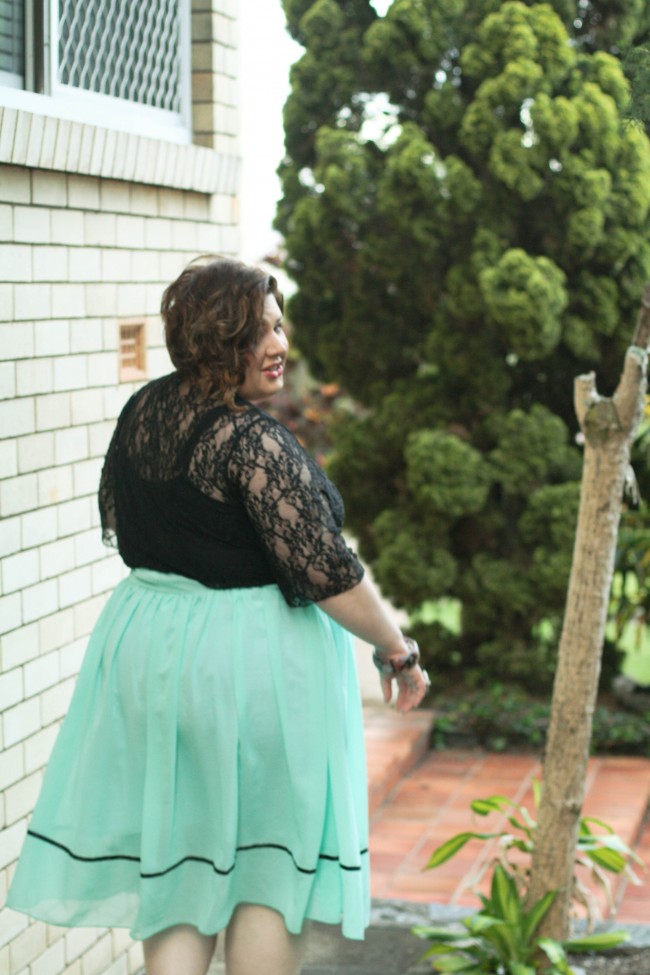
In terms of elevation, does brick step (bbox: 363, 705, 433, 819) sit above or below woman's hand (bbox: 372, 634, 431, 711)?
below

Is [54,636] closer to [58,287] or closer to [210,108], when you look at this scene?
[58,287]

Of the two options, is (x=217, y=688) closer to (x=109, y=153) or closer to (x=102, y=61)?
(x=109, y=153)

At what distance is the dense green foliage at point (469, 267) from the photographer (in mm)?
5996

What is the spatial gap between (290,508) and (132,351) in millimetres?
1431

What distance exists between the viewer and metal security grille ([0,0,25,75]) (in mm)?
3158

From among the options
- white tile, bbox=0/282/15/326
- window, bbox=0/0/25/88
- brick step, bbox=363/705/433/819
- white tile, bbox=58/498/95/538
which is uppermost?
window, bbox=0/0/25/88

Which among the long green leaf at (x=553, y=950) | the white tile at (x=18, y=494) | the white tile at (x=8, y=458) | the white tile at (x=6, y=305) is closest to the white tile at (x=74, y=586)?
the white tile at (x=18, y=494)

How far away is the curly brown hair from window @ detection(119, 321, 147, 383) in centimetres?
113

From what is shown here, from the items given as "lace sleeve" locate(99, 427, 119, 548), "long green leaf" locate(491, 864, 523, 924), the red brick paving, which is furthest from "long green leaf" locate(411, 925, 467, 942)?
"lace sleeve" locate(99, 427, 119, 548)

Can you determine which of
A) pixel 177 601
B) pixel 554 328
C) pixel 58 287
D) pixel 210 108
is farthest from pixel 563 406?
pixel 177 601

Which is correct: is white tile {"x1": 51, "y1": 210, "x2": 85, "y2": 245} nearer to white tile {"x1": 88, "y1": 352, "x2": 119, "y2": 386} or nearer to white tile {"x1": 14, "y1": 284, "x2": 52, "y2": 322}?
white tile {"x1": 14, "y1": 284, "x2": 52, "y2": 322}

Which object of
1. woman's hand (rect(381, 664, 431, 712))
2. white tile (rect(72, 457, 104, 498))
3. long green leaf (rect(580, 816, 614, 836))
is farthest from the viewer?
long green leaf (rect(580, 816, 614, 836))

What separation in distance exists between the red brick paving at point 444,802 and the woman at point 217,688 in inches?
77.2

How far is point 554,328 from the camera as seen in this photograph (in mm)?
6020
